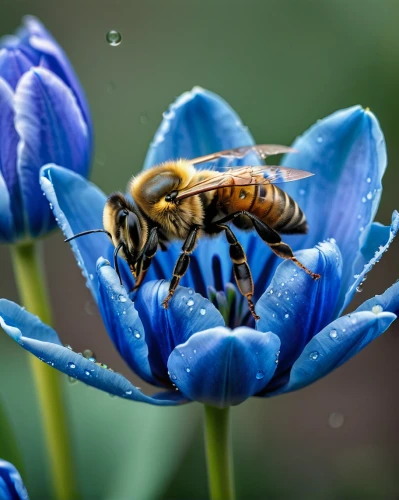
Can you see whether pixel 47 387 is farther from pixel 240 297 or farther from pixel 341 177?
pixel 341 177

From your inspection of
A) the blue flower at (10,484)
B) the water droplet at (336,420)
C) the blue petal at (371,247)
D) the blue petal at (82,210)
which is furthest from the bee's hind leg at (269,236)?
the water droplet at (336,420)

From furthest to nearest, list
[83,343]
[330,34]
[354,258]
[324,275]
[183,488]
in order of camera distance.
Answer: [330,34] → [83,343] → [183,488] → [354,258] → [324,275]

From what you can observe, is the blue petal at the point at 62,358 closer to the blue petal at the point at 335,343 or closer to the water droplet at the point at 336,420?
the blue petal at the point at 335,343

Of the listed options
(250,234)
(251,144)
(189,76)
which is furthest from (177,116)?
(189,76)

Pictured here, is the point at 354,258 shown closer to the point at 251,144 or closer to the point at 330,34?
the point at 251,144

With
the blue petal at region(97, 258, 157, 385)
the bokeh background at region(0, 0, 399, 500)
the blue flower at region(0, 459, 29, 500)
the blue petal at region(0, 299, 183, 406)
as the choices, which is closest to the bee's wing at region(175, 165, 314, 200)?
the blue petal at region(97, 258, 157, 385)
